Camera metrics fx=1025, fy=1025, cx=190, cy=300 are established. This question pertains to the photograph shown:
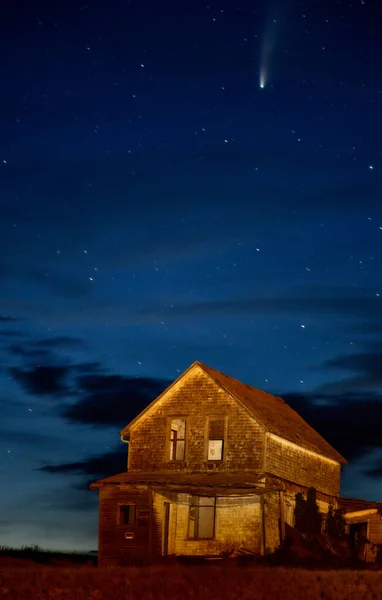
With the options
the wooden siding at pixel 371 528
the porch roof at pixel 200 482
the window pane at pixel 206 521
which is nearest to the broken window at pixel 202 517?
the window pane at pixel 206 521

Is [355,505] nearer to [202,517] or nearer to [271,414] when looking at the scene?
[271,414]

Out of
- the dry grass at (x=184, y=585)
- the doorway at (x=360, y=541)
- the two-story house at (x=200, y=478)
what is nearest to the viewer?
the dry grass at (x=184, y=585)

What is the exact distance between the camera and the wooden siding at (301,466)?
43.5m

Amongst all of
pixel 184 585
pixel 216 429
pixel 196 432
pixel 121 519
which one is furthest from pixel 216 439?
pixel 184 585

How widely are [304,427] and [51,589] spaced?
27732 millimetres

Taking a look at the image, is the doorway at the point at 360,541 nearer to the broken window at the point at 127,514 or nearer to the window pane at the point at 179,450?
the window pane at the point at 179,450

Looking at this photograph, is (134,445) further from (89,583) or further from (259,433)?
(89,583)

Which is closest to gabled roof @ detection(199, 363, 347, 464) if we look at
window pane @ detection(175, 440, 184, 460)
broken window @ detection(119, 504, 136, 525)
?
window pane @ detection(175, 440, 184, 460)

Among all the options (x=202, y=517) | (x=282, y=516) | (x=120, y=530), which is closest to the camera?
(x=120, y=530)

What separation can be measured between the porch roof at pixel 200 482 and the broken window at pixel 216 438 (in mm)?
1220

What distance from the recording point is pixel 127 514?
143 feet

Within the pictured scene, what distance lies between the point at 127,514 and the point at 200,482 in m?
4.09

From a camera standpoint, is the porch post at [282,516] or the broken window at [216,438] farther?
the broken window at [216,438]

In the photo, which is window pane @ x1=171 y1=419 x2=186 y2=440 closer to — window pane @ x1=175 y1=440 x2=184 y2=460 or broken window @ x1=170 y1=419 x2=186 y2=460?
broken window @ x1=170 y1=419 x2=186 y2=460
